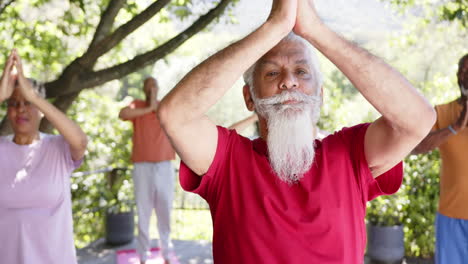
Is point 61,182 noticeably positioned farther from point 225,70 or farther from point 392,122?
point 392,122

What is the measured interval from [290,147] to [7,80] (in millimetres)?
1617

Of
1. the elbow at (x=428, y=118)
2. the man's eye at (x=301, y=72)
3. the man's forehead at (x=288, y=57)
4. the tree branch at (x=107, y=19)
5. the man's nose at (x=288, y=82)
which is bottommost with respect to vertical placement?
the elbow at (x=428, y=118)

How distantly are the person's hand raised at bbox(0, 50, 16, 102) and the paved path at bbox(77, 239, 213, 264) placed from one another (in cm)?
336

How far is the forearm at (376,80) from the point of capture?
1.27m

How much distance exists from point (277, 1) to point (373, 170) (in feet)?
1.95

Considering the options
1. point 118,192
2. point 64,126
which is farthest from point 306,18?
point 118,192

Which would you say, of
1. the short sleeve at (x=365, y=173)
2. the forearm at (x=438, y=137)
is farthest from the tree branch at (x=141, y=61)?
the short sleeve at (x=365, y=173)

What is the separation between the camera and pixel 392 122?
4.31 ft

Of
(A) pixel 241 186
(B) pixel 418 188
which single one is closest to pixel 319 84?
(A) pixel 241 186

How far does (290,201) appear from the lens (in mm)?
1416

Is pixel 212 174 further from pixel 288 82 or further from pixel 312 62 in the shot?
pixel 312 62

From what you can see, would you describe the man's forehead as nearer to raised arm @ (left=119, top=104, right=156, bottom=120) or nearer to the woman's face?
the woman's face

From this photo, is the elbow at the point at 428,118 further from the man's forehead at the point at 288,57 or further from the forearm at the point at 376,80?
the man's forehead at the point at 288,57

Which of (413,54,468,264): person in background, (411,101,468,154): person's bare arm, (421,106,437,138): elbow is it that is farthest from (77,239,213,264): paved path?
(421,106,437,138): elbow
